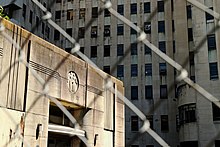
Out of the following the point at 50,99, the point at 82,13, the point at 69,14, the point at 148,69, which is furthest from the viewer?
the point at 69,14

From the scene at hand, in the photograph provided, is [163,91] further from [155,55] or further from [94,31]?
[94,31]

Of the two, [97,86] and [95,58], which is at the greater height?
[95,58]

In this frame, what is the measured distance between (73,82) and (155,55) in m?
7.63

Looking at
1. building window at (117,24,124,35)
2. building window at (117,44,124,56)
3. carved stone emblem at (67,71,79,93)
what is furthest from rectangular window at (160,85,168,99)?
carved stone emblem at (67,71,79,93)

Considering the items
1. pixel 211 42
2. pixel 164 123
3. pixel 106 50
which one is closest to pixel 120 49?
pixel 106 50

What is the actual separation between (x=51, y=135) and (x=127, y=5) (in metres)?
8.93

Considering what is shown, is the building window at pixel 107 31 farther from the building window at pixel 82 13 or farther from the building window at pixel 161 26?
the building window at pixel 161 26

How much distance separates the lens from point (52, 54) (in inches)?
150

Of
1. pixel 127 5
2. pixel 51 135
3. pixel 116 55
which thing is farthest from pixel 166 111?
pixel 51 135

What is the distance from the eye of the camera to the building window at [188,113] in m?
8.28

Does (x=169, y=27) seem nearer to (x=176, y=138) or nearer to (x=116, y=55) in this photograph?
(x=116, y=55)

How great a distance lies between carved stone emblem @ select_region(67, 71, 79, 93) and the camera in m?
4.07

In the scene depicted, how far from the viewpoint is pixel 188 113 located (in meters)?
8.48

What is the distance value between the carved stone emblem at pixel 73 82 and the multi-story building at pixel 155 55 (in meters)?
4.75
